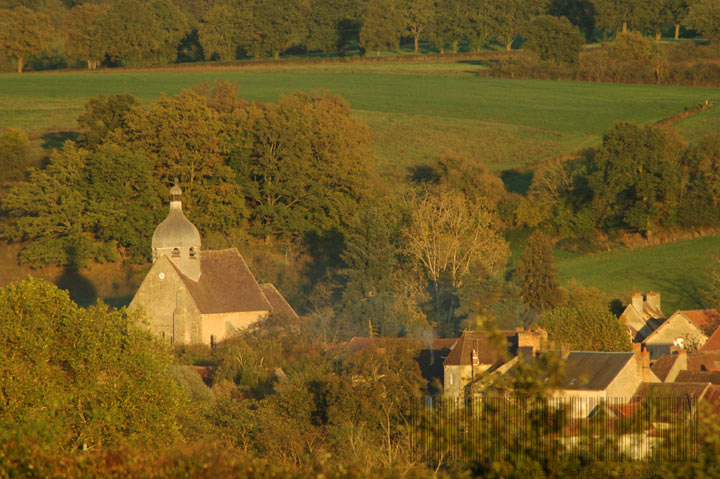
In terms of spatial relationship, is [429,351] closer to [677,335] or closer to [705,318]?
[677,335]

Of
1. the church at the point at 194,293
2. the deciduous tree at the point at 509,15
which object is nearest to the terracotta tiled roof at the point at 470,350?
the church at the point at 194,293

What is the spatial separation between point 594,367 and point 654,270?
2479cm

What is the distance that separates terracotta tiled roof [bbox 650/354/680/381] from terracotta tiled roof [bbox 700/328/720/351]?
6980 mm

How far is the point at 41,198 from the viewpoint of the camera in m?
62.5

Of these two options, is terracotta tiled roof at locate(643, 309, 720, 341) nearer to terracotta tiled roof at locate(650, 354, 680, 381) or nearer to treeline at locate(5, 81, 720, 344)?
terracotta tiled roof at locate(650, 354, 680, 381)

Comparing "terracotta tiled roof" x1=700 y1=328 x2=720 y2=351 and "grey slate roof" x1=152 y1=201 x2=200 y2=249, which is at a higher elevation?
"grey slate roof" x1=152 y1=201 x2=200 y2=249

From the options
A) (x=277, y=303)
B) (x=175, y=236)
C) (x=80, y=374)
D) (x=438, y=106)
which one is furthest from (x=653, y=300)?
(x=438, y=106)

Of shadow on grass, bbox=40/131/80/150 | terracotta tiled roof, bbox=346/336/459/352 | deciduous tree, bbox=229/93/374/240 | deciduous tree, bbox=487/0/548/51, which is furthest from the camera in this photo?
deciduous tree, bbox=487/0/548/51

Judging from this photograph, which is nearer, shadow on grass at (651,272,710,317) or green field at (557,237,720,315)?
shadow on grass at (651,272,710,317)

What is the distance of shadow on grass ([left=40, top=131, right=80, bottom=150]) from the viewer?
71.0 meters

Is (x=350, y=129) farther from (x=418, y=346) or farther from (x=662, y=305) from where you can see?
(x=418, y=346)

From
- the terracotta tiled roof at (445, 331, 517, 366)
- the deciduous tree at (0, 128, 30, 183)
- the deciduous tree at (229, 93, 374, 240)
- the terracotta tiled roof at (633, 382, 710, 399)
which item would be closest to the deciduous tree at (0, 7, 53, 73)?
the deciduous tree at (0, 128, 30, 183)

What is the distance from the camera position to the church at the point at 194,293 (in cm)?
4753

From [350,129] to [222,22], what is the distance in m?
33.1
